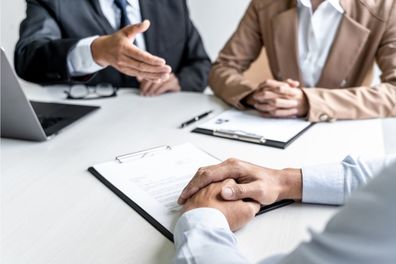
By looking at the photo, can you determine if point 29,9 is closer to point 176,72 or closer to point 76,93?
point 76,93

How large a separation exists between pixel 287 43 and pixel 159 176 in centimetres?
79

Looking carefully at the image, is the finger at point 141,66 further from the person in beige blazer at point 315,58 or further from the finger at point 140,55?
the person in beige blazer at point 315,58

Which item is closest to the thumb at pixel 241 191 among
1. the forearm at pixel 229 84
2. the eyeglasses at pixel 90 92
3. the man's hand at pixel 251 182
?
the man's hand at pixel 251 182

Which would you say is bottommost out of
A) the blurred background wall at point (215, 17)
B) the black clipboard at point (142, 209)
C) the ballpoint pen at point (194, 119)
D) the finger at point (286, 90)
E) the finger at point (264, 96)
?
the blurred background wall at point (215, 17)

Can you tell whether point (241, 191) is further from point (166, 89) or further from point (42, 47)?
point (42, 47)

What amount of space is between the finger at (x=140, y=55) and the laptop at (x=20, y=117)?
0.24 metres

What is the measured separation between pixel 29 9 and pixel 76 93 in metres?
0.35

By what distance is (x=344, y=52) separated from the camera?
131 cm

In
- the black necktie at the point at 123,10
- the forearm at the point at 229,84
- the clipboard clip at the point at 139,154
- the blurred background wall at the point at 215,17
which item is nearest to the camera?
the clipboard clip at the point at 139,154

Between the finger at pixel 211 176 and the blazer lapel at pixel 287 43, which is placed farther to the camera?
the blazer lapel at pixel 287 43

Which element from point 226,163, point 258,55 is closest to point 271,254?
point 226,163

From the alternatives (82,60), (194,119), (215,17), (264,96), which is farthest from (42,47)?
(215,17)

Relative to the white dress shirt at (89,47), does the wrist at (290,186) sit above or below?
below

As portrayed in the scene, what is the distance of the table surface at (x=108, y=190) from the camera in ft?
2.00
